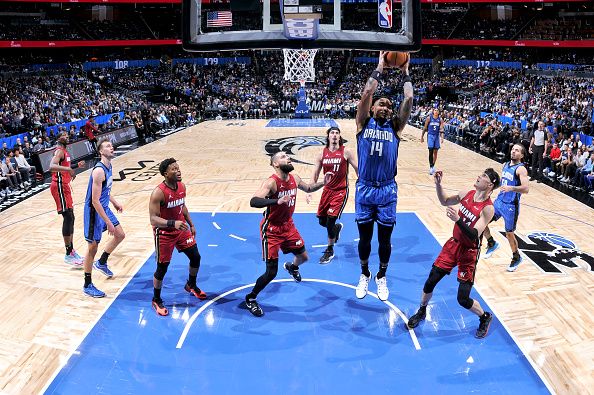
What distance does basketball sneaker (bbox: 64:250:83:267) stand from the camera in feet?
23.8

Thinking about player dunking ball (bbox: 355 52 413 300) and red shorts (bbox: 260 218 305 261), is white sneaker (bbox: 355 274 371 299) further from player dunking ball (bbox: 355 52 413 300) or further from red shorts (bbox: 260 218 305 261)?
red shorts (bbox: 260 218 305 261)

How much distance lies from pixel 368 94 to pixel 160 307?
335 cm

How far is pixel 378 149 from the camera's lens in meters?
4.81

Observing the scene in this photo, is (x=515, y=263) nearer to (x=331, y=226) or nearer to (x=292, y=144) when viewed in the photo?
(x=331, y=226)

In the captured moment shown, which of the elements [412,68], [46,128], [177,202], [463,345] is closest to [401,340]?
[463,345]

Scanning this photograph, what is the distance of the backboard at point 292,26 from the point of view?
17.1ft

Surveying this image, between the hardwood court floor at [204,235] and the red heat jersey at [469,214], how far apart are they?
1263 mm

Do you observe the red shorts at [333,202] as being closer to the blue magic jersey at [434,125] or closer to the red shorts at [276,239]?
the red shorts at [276,239]

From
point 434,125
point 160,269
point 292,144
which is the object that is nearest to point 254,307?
point 160,269

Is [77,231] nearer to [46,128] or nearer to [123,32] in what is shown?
[46,128]

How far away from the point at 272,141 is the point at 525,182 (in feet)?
48.3

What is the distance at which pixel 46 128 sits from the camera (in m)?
19.3

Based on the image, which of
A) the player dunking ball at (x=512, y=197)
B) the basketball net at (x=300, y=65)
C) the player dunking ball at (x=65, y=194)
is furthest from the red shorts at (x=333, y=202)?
the basketball net at (x=300, y=65)

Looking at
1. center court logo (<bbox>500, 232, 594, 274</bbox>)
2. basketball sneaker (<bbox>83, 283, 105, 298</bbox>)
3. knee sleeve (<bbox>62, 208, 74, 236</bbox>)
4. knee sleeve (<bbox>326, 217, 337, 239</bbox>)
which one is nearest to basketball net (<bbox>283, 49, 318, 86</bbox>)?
center court logo (<bbox>500, 232, 594, 274</bbox>)
